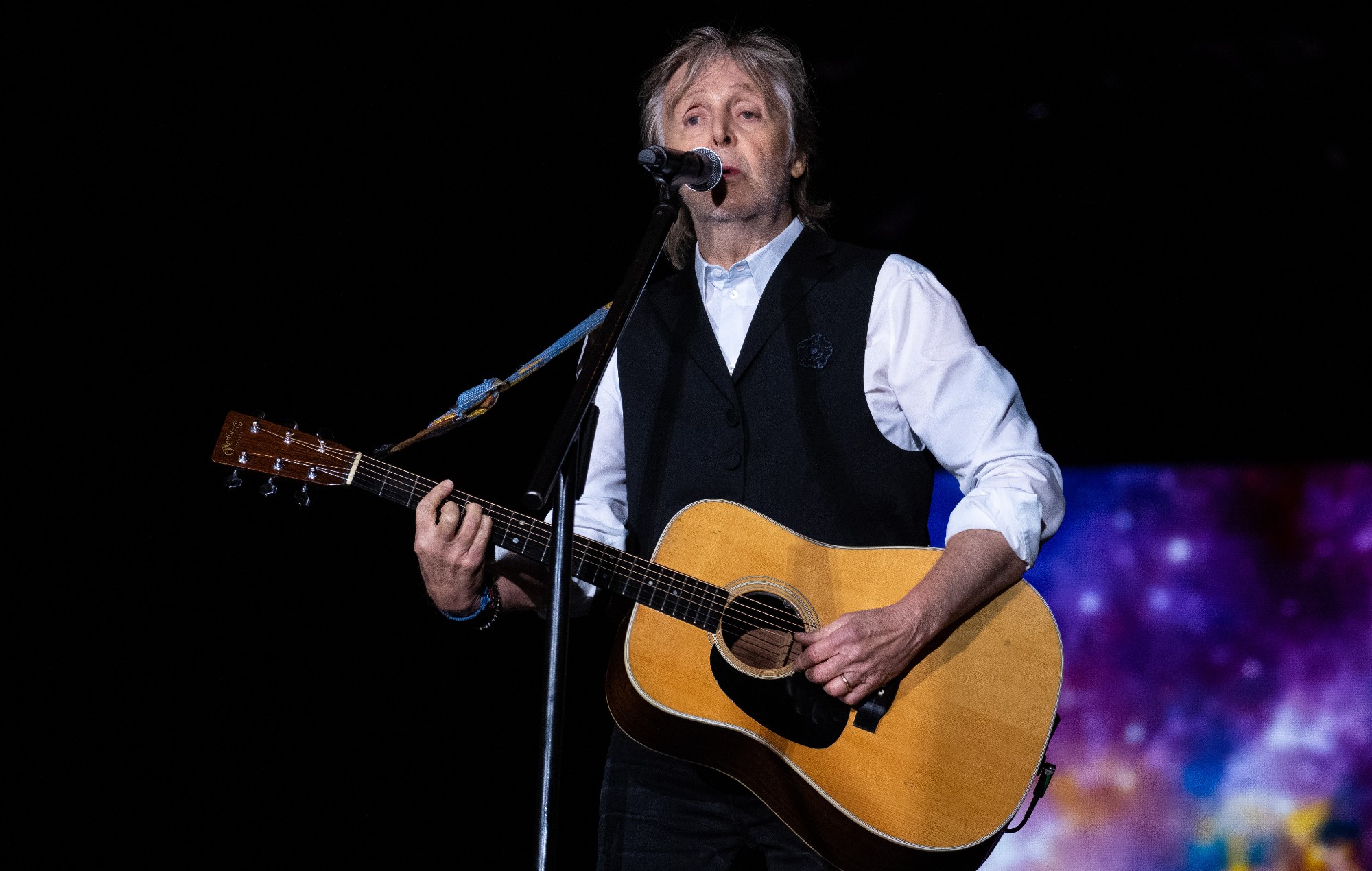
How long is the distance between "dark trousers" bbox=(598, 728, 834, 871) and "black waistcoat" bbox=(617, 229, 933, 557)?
53cm

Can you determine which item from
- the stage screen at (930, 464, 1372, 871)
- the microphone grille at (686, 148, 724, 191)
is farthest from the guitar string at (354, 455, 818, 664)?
the stage screen at (930, 464, 1372, 871)

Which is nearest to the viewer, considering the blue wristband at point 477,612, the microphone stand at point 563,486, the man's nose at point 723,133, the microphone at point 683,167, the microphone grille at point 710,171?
the microphone stand at point 563,486

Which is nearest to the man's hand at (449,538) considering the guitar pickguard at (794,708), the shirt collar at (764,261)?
the guitar pickguard at (794,708)

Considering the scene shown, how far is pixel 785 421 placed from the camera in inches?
90.7

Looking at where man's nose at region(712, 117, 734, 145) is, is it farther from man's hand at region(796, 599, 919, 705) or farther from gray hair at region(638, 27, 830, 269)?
man's hand at region(796, 599, 919, 705)

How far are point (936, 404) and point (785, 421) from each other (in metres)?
0.33

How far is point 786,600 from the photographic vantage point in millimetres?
2119

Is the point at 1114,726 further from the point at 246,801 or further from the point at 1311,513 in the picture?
the point at 246,801

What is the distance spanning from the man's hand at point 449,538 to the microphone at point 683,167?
2.43 feet

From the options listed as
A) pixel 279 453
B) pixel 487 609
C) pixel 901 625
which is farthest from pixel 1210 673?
pixel 279 453

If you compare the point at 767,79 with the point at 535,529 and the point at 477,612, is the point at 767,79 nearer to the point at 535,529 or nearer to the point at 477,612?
the point at 535,529

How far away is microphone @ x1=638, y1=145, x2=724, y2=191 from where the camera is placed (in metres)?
1.75

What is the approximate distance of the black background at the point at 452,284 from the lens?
273cm

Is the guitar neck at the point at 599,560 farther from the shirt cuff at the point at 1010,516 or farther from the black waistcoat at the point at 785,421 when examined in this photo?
the shirt cuff at the point at 1010,516
